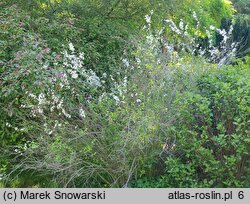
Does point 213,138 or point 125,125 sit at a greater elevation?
point 213,138

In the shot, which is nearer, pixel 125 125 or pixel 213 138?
pixel 213 138

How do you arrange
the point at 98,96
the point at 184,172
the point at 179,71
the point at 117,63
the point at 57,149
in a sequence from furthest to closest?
the point at 117,63
the point at 98,96
the point at 179,71
the point at 57,149
the point at 184,172

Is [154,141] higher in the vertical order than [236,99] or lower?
lower

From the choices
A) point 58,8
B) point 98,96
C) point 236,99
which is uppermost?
point 236,99

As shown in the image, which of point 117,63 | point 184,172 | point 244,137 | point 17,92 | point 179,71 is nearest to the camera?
point 244,137

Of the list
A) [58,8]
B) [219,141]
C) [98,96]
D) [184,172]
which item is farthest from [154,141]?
[58,8]

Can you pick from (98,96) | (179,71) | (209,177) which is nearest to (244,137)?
(209,177)

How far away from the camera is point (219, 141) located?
10.7ft

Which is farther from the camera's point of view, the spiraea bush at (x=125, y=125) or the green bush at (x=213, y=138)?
the spiraea bush at (x=125, y=125)

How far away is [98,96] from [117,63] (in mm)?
909

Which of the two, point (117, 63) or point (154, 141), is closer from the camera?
point (154, 141)

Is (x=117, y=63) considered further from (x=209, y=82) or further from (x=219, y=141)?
(x=219, y=141)

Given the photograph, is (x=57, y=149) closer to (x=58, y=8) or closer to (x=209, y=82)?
(x=209, y=82)

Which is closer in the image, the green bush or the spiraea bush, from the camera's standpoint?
the green bush
